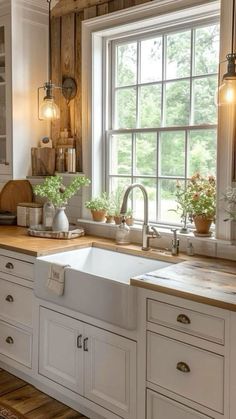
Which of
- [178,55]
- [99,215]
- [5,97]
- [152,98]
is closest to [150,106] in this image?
[152,98]

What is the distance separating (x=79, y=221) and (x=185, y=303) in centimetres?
159

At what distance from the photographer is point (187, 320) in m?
1.89

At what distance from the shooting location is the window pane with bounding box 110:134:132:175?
3240mm

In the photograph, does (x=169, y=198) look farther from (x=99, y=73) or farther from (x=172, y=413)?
(x=172, y=413)

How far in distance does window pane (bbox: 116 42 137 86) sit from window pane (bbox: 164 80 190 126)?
33 centimetres

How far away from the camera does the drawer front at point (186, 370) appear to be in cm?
181

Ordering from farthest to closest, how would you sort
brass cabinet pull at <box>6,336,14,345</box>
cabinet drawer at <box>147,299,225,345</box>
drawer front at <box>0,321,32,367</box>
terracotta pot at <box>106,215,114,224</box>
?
terracotta pot at <box>106,215,114,224</box> < brass cabinet pull at <box>6,336,14,345</box> < drawer front at <box>0,321,32,367</box> < cabinet drawer at <box>147,299,225,345</box>

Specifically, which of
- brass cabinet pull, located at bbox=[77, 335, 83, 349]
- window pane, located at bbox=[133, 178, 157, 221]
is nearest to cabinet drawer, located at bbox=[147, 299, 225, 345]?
brass cabinet pull, located at bbox=[77, 335, 83, 349]

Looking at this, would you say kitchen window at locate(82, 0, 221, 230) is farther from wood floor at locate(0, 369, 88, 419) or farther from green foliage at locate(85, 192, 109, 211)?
wood floor at locate(0, 369, 88, 419)

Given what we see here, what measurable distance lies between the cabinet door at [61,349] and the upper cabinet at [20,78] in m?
1.40

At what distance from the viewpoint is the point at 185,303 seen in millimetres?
1887

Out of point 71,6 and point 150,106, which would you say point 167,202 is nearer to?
point 150,106

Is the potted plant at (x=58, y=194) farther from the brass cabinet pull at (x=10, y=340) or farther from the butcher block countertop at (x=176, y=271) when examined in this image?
the brass cabinet pull at (x=10, y=340)

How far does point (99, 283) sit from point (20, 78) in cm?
196
